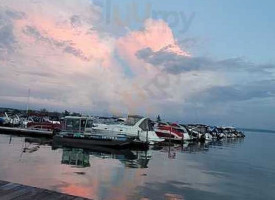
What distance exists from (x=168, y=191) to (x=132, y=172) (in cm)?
532

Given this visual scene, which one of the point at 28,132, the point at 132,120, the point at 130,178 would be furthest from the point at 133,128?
the point at 130,178

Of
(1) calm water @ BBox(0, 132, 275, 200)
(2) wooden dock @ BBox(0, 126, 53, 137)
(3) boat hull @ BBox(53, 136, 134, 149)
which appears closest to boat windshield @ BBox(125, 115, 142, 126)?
(3) boat hull @ BBox(53, 136, 134, 149)

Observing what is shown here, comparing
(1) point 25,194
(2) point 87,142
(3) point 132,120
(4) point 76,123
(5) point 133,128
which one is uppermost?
(3) point 132,120

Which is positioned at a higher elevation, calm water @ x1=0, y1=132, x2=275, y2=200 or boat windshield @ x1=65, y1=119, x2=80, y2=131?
boat windshield @ x1=65, y1=119, x2=80, y2=131

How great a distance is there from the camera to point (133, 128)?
4088 centimetres

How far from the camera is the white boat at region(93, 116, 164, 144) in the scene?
3978 centimetres

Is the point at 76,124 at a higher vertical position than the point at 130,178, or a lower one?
higher

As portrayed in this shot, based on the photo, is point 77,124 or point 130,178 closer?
point 130,178

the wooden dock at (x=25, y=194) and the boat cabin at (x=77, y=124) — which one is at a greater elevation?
the boat cabin at (x=77, y=124)

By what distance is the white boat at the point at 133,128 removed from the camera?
3978cm

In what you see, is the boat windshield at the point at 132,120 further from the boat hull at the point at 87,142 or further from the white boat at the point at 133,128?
the boat hull at the point at 87,142

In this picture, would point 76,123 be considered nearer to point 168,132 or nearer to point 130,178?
point 168,132

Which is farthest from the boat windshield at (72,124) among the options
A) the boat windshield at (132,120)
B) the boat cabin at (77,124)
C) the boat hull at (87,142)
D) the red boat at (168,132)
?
the red boat at (168,132)

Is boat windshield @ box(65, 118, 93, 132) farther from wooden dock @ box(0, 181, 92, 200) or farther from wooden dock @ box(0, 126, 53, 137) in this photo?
wooden dock @ box(0, 181, 92, 200)
